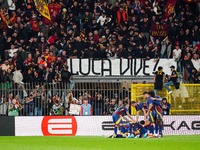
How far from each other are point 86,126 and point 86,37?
20.9ft

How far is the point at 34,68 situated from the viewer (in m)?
23.7

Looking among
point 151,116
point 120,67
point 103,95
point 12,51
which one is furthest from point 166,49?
point 12,51

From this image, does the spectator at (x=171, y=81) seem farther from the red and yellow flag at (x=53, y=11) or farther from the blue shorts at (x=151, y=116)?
the red and yellow flag at (x=53, y=11)

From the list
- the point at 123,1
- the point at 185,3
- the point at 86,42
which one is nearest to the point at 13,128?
the point at 86,42

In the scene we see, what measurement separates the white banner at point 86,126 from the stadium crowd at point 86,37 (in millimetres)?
596

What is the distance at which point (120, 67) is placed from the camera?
2353cm

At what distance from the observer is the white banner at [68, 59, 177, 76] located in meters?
23.5

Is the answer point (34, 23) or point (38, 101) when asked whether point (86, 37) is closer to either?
point (34, 23)

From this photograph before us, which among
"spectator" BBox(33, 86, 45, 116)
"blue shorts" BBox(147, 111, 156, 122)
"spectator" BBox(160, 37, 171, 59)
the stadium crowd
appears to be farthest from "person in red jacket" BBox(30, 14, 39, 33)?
"blue shorts" BBox(147, 111, 156, 122)

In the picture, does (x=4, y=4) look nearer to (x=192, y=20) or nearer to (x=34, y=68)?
(x=34, y=68)

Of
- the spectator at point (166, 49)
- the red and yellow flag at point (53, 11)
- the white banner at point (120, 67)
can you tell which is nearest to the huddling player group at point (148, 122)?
the white banner at point (120, 67)

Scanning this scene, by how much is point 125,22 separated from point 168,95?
672 cm

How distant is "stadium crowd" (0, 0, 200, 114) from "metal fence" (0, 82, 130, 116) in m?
0.13

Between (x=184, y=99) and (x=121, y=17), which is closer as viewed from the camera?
(x=184, y=99)
